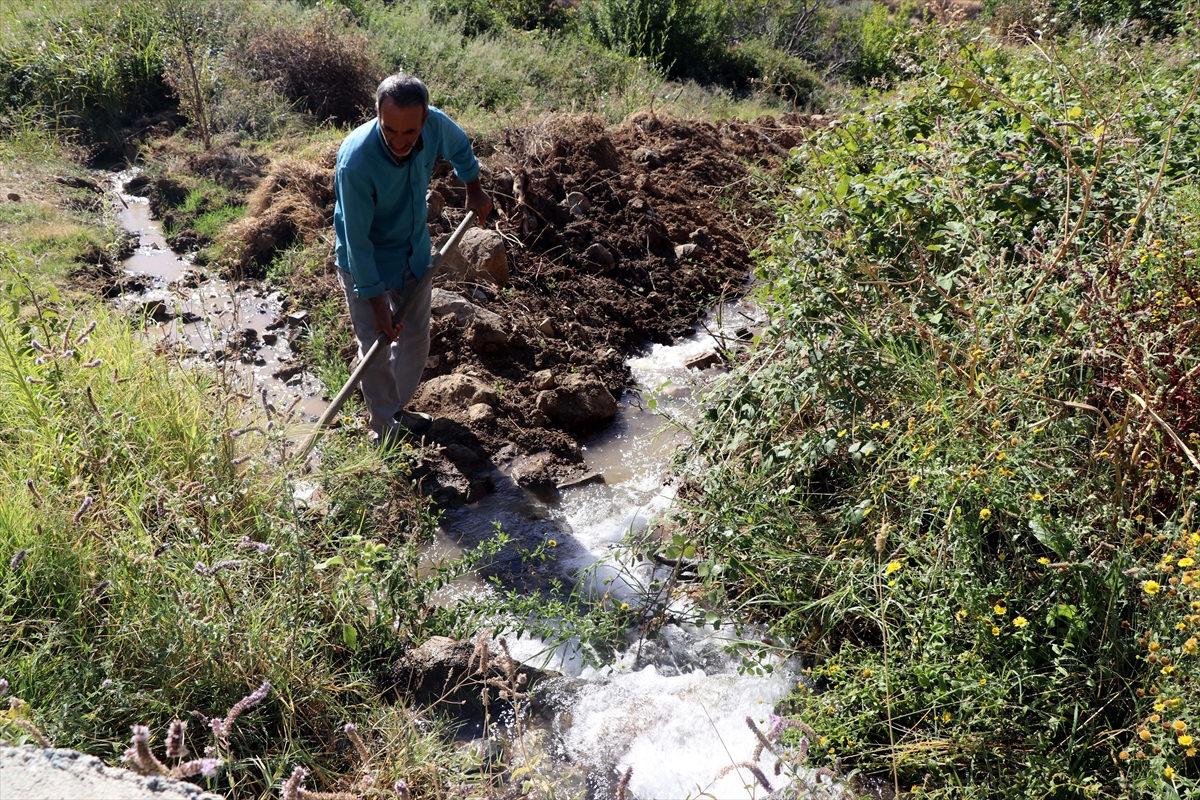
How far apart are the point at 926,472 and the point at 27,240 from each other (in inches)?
236

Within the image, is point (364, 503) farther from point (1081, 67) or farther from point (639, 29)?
point (639, 29)

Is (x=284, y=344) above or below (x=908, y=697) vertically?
below

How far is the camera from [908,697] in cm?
296

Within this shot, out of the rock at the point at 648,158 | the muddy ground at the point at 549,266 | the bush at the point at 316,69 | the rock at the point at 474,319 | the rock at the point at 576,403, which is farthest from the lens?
the bush at the point at 316,69

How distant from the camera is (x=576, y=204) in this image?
6922 millimetres

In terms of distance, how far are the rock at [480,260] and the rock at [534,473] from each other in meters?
1.77

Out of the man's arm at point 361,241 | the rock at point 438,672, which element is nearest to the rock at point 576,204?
the man's arm at point 361,241

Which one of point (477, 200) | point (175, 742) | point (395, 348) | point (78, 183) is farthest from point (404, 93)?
point (78, 183)

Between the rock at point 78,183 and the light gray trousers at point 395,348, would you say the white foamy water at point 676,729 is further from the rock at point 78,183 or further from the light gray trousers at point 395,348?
the rock at point 78,183

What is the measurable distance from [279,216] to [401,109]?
327 cm

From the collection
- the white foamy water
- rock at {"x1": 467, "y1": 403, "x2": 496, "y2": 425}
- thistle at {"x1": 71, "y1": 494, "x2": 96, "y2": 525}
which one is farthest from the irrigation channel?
thistle at {"x1": 71, "y1": 494, "x2": 96, "y2": 525}

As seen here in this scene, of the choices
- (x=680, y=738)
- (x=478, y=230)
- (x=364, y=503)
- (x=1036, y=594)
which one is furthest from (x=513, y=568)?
(x=478, y=230)

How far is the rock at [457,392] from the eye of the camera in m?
5.16

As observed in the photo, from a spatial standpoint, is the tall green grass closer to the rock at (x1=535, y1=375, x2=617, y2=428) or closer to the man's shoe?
the man's shoe
